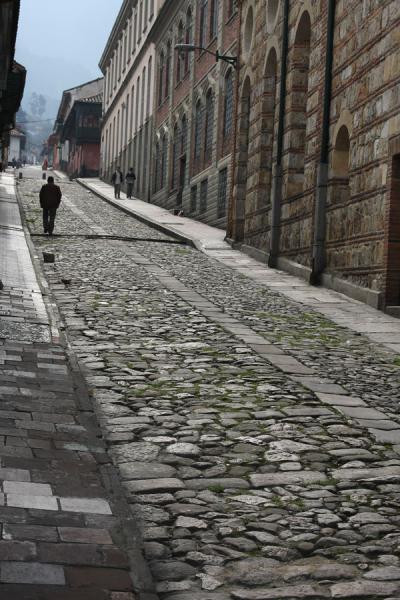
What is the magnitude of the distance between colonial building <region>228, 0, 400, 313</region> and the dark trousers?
470cm

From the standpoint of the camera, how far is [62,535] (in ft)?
12.6

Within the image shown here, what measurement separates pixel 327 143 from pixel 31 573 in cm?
1370

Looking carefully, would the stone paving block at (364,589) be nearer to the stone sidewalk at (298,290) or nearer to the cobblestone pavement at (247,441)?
the cobblestone pavement at (247,441)

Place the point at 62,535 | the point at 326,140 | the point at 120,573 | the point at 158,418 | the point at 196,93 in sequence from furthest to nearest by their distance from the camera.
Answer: the point at 196,93 → the point at 326,140 → the point at 158,418 → the point at 62,535 → the point at 120,573

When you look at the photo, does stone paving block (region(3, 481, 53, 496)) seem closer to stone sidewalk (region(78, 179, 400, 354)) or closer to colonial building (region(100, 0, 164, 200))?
stone sidewalk (region(78, 179, 400, 354))

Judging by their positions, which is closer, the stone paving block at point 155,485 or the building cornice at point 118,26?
the stone paving block at point 155,485

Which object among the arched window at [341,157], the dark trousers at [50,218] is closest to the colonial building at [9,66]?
the dark trousers at [50,218]

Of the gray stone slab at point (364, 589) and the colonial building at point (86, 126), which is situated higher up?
the colonial building at point (86, 126)

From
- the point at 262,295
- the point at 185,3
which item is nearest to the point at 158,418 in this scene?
the point at 262,295

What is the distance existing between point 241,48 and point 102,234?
6325 mm

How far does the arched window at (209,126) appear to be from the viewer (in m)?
31.1

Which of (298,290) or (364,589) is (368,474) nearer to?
(364,589)

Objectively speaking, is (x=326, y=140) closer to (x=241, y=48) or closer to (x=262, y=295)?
(x=262, y=295)

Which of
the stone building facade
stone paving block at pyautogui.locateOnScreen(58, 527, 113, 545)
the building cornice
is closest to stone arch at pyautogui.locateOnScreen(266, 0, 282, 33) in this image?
the stone building facade
